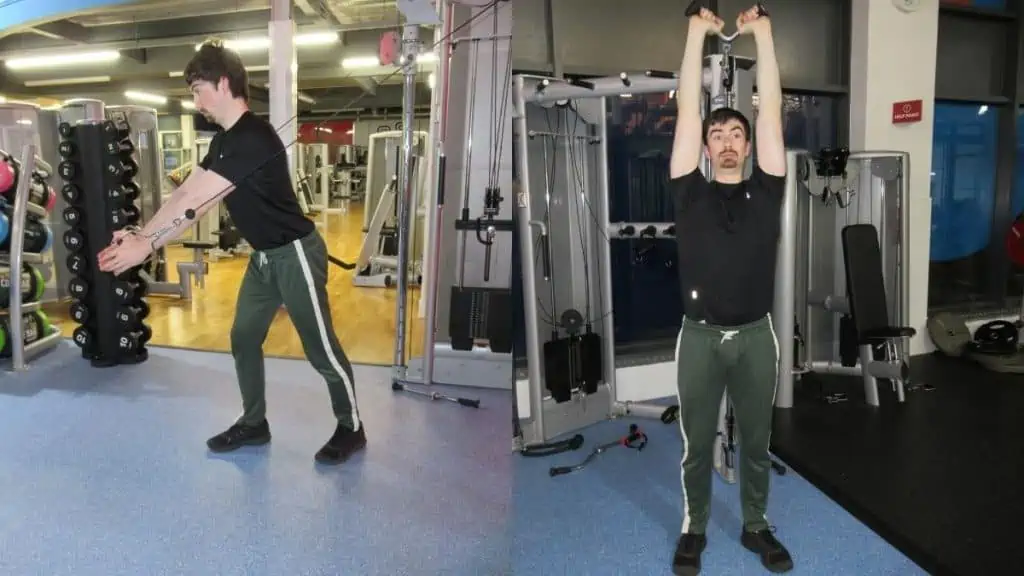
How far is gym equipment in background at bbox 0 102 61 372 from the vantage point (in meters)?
3.68

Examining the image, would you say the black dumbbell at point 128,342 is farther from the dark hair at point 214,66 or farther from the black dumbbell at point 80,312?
the dark hair at point 214,66

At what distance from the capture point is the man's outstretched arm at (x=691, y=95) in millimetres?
1783

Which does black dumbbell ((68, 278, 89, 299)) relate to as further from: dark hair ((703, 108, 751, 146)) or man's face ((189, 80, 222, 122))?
dark hair ((703, 108, 751, 146))

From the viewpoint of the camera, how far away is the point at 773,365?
193 centimetres

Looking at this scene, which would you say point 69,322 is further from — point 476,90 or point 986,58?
point 986,58

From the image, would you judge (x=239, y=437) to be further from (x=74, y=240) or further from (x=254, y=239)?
(x=74, y=240)

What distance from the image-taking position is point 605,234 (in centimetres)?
309

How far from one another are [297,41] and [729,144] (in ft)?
22.3

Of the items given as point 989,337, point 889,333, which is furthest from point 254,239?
point 989,337

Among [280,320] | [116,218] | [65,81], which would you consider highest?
[65,81]

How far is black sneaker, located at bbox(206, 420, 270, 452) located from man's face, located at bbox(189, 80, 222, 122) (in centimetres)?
116

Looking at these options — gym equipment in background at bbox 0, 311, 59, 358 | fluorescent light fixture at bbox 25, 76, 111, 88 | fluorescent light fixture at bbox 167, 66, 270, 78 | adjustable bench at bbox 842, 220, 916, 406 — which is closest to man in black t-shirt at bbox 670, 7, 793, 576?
Result: adjustable bench at bbox 842, 220, 916, 406

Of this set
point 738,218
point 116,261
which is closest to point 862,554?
point 738,218

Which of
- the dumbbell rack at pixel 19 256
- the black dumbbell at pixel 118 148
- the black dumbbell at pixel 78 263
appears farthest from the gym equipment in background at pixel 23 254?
the black dumbbell at pixel 118 148
